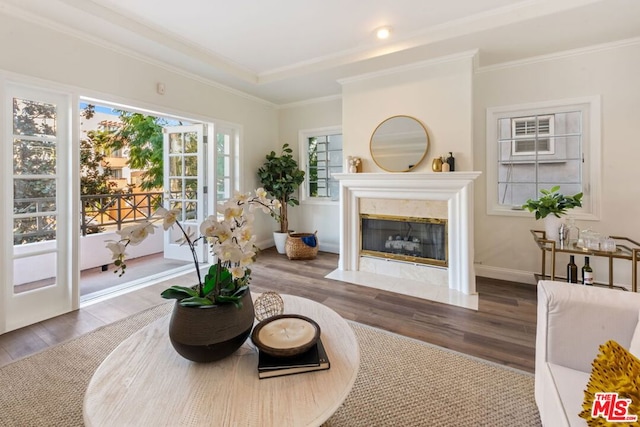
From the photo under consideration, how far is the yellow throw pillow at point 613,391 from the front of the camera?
0.80 m

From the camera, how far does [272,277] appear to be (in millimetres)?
3559

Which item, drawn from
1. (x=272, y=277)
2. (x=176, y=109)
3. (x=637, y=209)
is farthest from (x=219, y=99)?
(x=637, y=209)

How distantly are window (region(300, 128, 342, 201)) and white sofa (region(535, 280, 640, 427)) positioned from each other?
3.61 metres

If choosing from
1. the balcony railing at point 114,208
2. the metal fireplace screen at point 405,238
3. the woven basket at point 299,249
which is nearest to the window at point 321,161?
the woven basket at point 299,249

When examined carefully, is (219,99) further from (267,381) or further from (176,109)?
(267,381)

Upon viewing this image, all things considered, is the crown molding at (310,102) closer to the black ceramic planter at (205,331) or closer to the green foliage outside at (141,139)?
the green foliage outside at (141,139)

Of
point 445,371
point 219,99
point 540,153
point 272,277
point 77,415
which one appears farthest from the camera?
point 219,99

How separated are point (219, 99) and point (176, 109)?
73cm

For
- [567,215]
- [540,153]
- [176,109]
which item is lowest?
[567,215]

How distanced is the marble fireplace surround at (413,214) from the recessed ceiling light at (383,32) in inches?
54.6

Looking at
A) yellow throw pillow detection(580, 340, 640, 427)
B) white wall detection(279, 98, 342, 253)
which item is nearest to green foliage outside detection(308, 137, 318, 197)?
white wall detection(279, 98, 342, 253)

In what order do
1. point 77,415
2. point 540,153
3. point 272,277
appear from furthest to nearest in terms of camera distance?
point 272,277 < point 540,153 < point 77,415

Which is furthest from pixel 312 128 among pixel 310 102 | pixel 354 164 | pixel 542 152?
pixel 542 152

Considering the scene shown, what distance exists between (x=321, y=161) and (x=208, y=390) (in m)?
4.18
